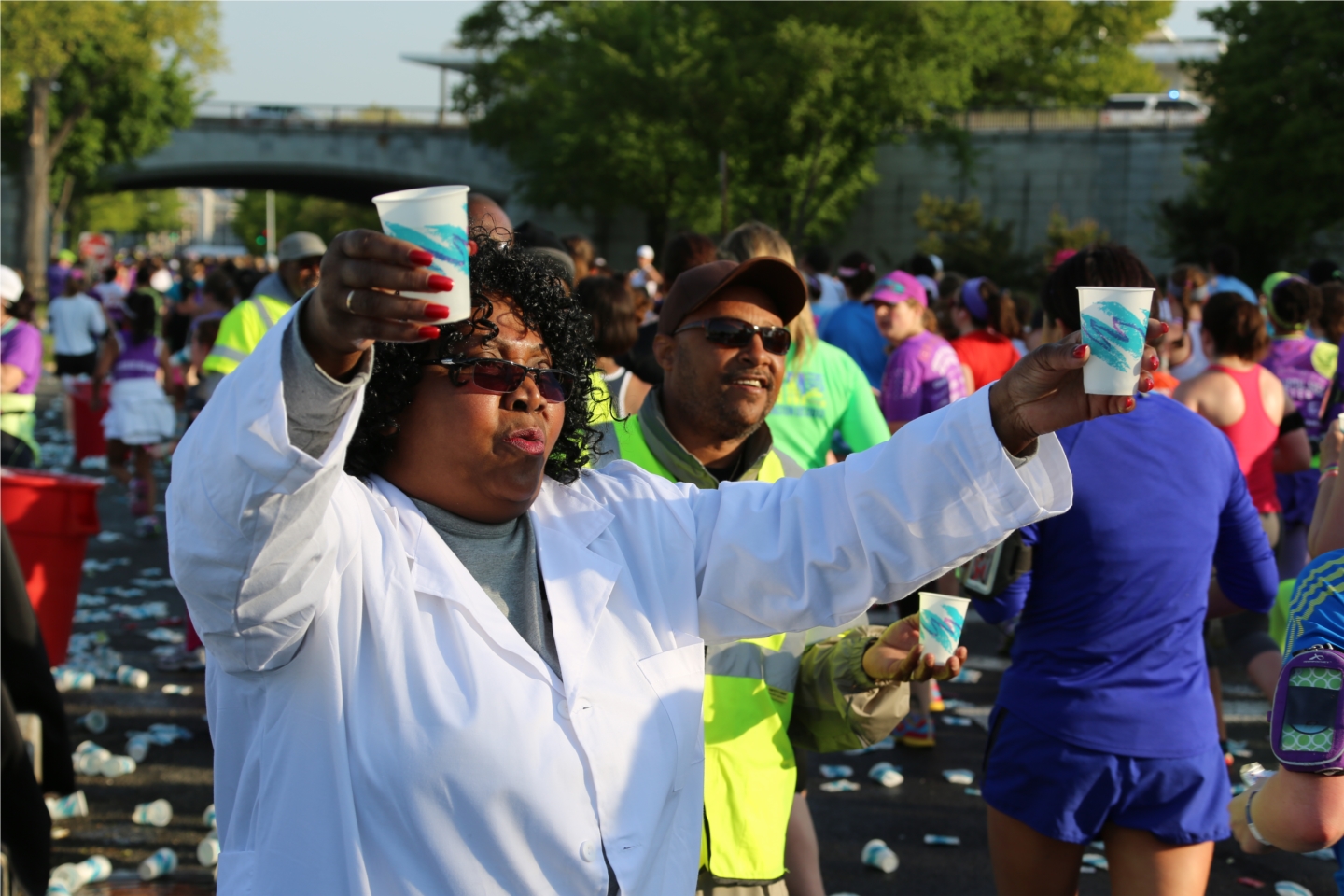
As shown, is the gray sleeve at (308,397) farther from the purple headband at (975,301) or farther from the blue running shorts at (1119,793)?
the purple headband at (975,301)

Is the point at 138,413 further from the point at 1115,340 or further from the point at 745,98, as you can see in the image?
the point at 745,98

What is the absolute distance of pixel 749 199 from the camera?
3909 centimetres

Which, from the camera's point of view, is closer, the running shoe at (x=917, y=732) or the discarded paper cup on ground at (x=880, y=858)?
the discarded paper cup on ground at (x=880, y=858)

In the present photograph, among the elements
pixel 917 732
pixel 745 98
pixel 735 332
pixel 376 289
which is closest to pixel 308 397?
pixel 376 289

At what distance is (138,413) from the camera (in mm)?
10758

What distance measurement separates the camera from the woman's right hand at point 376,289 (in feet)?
5.13

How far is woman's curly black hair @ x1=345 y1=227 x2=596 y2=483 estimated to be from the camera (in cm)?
212

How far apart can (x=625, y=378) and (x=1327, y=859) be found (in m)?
3.47

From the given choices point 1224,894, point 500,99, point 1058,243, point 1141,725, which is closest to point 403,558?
point 1141,725

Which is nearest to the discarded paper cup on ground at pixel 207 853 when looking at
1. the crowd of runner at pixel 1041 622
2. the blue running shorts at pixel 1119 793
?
the crowd of runner at pixel 1041 622

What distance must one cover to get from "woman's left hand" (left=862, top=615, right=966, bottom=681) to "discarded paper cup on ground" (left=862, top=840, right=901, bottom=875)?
2.46 m

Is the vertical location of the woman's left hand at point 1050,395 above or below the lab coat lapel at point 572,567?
above

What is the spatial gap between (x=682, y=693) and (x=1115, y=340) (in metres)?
0.92

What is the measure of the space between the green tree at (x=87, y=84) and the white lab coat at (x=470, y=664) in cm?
4084
